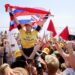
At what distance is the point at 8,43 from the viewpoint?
1016 cm

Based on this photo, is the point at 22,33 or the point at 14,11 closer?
the point at 22,33

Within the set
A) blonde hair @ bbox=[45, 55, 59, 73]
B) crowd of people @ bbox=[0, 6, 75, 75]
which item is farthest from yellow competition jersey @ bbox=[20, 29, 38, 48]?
blonde hair @ bbox=[45, 55, 59, 73]

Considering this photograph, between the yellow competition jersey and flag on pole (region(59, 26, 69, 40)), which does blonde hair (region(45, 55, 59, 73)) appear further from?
flag on pole (region(59, 26, 69, 40))

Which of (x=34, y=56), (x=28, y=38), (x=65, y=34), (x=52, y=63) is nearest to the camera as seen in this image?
(x=52, y=63)

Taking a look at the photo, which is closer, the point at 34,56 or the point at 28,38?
the point at 34,56

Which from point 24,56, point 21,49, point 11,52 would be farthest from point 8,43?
point 24,56

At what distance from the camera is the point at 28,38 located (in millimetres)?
9039

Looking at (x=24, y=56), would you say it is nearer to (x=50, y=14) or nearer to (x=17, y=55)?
(x=17, y=55)

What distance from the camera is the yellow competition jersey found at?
29.4 ft

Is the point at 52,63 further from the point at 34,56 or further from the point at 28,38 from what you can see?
the point at 28,38

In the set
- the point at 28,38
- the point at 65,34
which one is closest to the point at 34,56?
the point at 28,38

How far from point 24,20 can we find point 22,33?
3132mm

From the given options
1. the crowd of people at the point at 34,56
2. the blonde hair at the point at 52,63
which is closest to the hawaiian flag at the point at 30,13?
the crowd of people at the point at 34,56

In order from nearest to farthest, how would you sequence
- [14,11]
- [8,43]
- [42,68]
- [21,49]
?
[42,68], [21,49], [8,43], [14,11]
